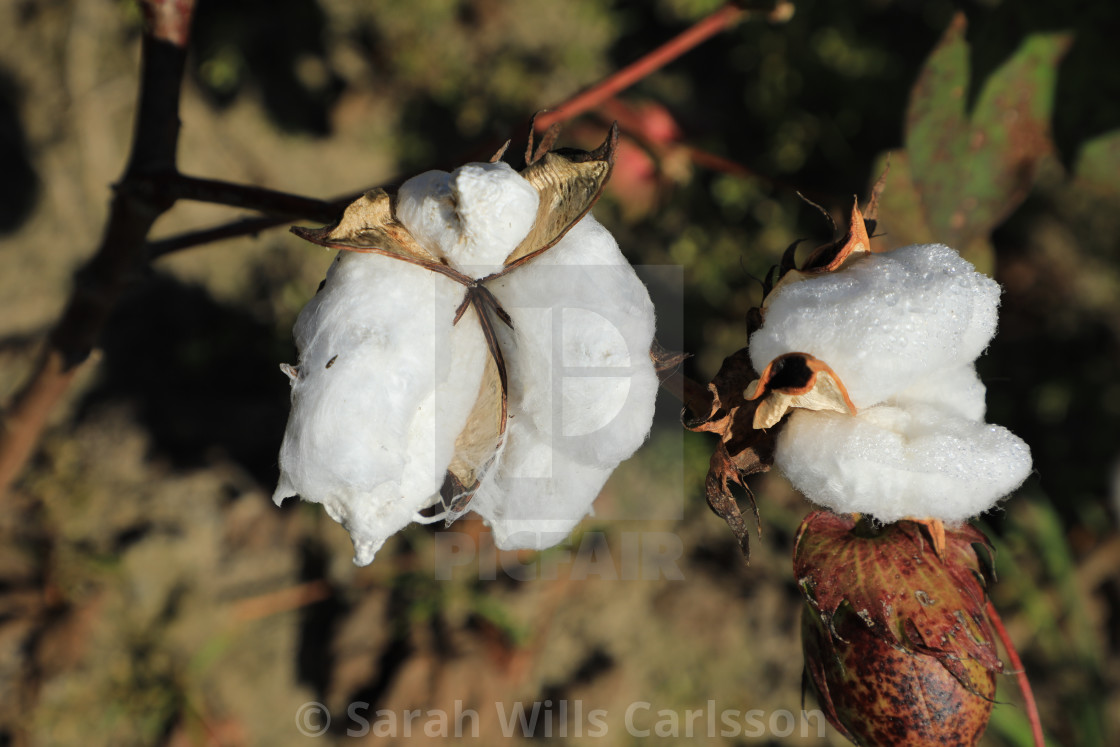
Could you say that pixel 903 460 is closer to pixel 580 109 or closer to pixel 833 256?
pixel 833 256

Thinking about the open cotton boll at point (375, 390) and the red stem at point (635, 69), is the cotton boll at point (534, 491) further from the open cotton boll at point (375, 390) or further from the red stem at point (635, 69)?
the red stem at point (635, 69)

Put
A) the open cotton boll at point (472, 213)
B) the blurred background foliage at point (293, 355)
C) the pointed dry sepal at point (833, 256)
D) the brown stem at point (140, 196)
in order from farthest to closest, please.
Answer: the blurred background foliage at point (293, 355)
the brown stem at point (140, 196)
the pointed dry sepal at point (833, 256)
the open cotton boll at point (472, 213)

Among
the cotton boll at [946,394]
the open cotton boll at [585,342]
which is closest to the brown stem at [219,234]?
the open cotton boll at [585,342]

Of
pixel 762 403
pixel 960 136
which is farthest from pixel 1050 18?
pixel 762 403

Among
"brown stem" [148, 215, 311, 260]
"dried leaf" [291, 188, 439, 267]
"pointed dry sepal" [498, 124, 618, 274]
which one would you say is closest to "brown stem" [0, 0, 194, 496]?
"brown stem" [148, 215, 311, 260]

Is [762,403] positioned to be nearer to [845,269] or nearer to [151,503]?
[845,269]

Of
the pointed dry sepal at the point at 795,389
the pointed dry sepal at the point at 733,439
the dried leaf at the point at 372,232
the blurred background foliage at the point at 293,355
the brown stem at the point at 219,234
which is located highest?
the dried leaf at the point at 372,232

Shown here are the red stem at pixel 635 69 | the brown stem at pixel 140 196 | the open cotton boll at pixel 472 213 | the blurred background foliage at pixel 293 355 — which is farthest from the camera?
the blurred background foliage at pixel 293 355
